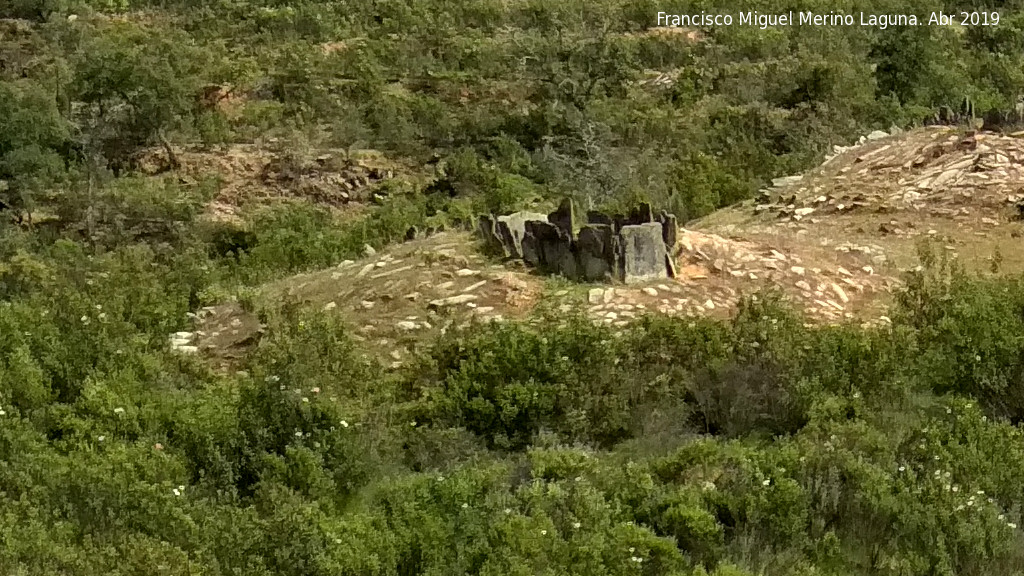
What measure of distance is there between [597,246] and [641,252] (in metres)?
0.21

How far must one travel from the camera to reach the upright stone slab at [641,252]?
5.05 meters

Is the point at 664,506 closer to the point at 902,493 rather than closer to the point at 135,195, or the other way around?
the point at 902,493

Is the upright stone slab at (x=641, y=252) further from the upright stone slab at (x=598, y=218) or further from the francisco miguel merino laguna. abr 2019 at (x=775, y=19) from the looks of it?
the francisco miguel merino laguna. abr 2019 at (x=775, y=19)

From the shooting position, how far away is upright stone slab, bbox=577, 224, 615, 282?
507 centimetres

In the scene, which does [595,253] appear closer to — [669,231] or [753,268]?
[669,231]

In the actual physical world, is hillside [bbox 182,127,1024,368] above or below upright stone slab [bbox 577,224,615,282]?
below

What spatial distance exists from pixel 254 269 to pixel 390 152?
163 inches

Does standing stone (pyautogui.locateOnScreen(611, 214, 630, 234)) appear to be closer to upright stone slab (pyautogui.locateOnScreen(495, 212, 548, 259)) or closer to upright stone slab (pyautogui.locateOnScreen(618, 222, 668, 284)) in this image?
upright stone slab (pyautogui.locateOnScreen(618, 222, 668, 284))

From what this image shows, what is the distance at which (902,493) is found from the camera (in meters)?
3.15

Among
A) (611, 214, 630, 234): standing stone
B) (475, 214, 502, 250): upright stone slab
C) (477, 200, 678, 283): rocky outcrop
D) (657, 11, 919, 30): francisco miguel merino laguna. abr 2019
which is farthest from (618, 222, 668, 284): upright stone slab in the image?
(657, 11, 919, 30): francisco miguel merino laguna. abr 2019

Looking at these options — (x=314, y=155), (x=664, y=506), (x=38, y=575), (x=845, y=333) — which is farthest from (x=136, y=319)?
(x=314, y=155)

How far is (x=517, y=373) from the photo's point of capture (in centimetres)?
414

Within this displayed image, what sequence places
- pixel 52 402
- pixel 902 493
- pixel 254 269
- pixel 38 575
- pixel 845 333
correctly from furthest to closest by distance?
pixel 254 269 → pixel 845 333 → pixel 52 402 → pixel 902 493 → pixel 38 575

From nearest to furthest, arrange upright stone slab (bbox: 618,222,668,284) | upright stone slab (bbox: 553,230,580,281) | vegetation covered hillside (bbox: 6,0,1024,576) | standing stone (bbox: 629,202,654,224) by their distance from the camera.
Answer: vegetation covered hillside (bbox: 6,0,1024,576)
upright stone slab (bbox: 618,222,668,284)
upright stone slab (bbox: 553,230,580,281)
standing stone (bbox: 629,202,654,224)
